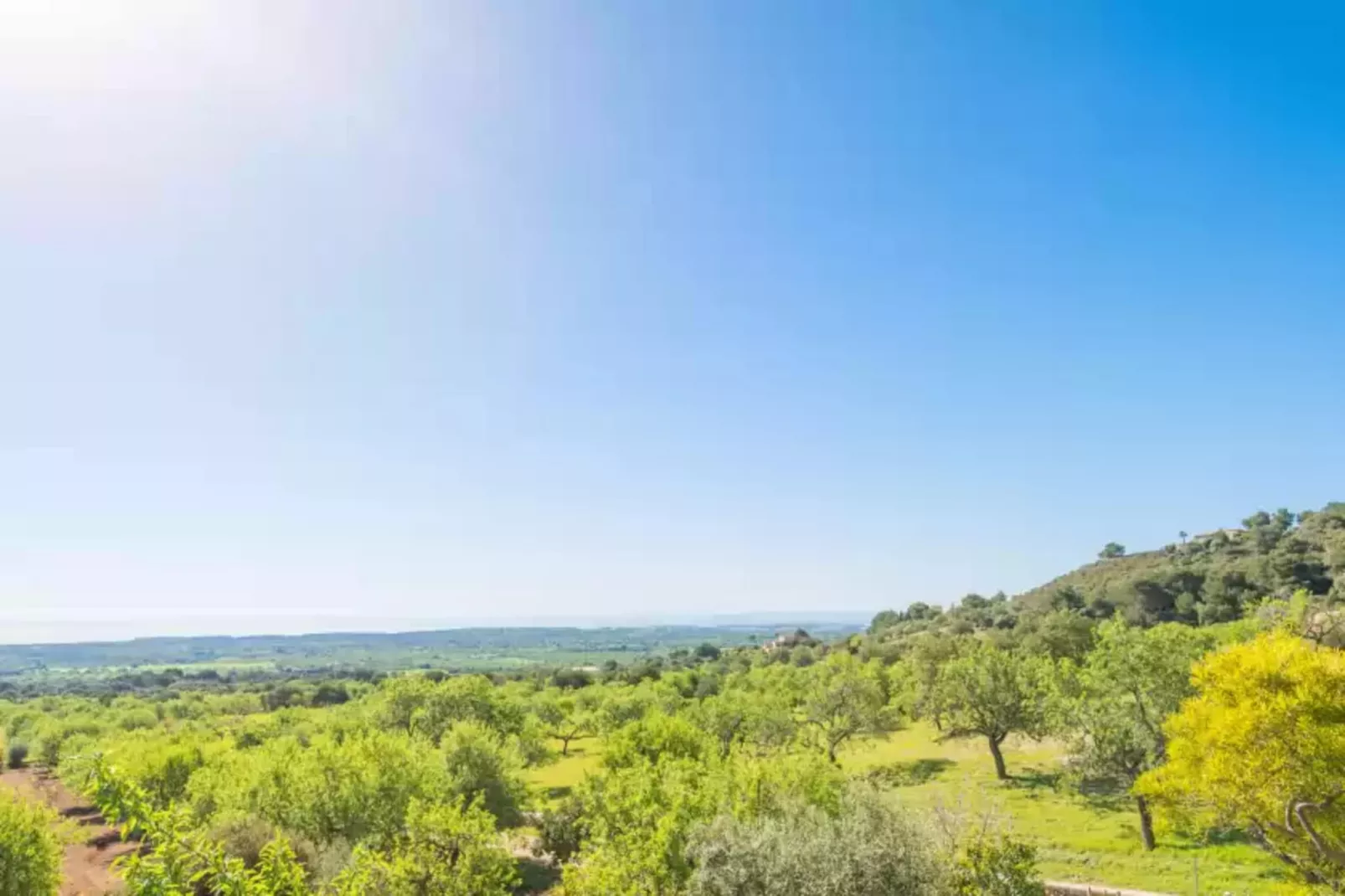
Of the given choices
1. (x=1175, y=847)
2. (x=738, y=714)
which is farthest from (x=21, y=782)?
(x=1175, y=847)

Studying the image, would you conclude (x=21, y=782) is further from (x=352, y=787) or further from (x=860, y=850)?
(x=860, y=850)

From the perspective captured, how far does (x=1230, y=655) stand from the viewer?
2431 cm

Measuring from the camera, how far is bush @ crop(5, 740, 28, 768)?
100438 millimetres

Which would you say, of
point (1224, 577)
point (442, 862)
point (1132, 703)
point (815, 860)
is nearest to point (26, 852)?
point (442, 862)

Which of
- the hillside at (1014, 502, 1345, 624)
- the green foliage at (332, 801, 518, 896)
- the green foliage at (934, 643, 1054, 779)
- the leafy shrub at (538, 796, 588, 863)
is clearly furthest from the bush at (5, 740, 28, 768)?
the hillside at (1014, 502, 1345, 624)

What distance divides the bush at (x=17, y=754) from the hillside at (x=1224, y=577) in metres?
151

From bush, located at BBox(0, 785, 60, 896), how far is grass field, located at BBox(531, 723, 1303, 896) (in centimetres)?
3072

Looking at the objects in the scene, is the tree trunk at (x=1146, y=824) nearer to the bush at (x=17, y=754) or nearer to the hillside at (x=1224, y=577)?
the hillside at (x=1224, y=577)

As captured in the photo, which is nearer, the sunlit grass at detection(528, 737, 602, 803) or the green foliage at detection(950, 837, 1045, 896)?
the green foliage at detection(950, 837, 1045, 896)

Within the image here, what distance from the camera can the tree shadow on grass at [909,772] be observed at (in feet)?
175

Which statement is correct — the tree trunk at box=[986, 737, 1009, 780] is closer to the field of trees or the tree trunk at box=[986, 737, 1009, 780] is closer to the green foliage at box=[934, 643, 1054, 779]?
the green foliage at box=[934, 643, 1054, 779]

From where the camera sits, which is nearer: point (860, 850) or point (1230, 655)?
Answer: point (860, 850)

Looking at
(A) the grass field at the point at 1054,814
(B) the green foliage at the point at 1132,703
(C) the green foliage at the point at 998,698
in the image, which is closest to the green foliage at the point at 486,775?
(A) the grass field at the point at 1054,814

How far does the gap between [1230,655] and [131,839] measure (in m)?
76.3
